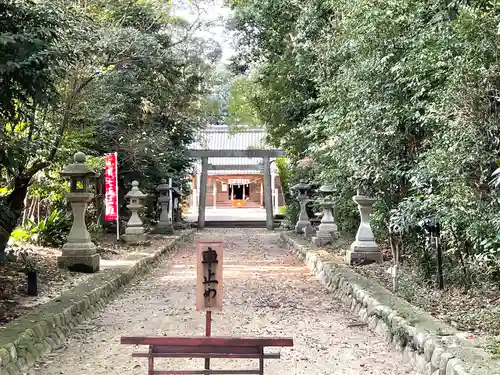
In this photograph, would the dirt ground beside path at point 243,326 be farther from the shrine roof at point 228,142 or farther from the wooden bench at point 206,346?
the shrine roof at point 228,142

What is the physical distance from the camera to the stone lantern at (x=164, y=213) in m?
18.2

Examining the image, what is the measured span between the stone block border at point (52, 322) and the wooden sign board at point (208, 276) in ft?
5.20

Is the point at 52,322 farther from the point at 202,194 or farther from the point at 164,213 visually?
the point at 202,194

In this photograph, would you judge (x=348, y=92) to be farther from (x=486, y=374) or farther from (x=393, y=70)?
(x=486, y=374)

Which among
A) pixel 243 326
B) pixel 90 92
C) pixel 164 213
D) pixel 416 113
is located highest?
pixel 90 92

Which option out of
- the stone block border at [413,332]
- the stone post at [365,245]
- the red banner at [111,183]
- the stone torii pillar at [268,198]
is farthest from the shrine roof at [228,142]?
the stone block border at [413,332]

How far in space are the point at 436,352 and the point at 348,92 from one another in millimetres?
5947

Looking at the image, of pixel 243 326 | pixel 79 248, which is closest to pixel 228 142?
pixel 79 248

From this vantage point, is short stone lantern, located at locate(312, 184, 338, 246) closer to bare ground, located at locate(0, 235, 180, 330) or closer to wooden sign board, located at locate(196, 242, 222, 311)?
bare ground, located at locate(0, 235, 180, 330)

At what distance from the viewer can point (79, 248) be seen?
859cm

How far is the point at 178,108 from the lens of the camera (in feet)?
57.2

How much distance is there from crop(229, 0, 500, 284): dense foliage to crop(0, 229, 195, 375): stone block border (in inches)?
158

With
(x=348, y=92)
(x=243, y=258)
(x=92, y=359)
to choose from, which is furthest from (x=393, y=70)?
(x=243, y=258)

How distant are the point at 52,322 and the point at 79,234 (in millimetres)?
3590
